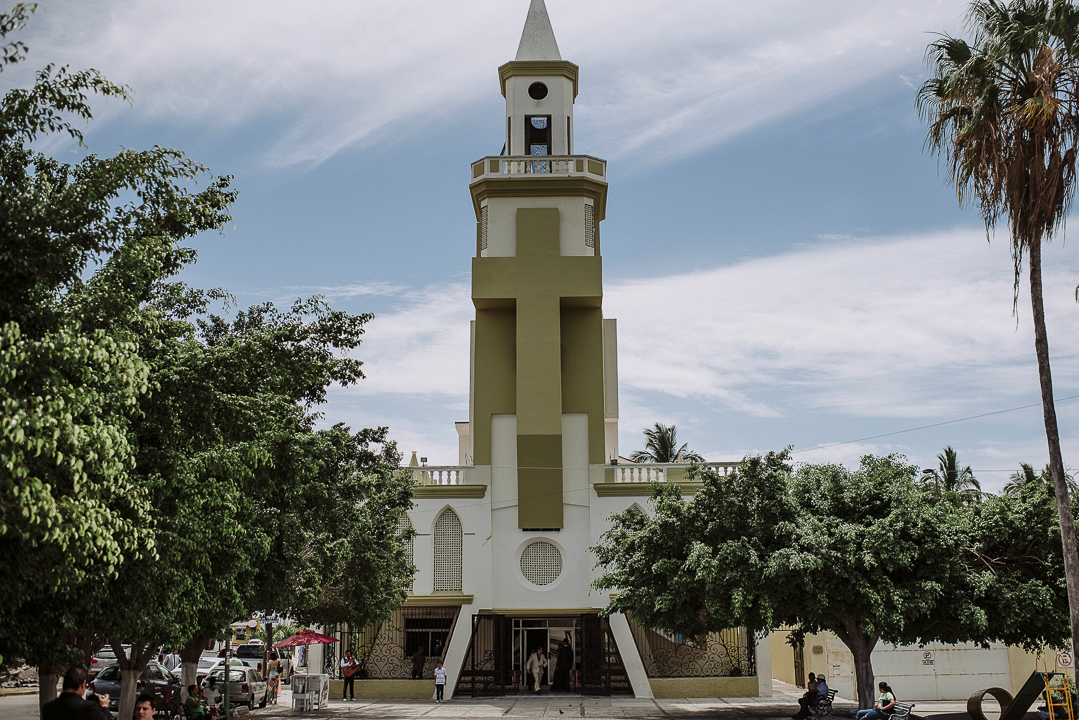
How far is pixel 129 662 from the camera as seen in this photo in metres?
18.0

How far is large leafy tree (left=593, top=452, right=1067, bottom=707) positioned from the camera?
65.5ft

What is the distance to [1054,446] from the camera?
53.1 feet

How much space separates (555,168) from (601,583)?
15.4m

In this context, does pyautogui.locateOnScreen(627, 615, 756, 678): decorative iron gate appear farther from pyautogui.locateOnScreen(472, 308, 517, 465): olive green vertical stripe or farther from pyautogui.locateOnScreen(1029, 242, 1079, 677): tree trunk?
pyautogui.locateOnScreen(1029, 242, 1079, 677): tree trunk

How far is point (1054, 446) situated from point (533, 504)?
57.5 feet

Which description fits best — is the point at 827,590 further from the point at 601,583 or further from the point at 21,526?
the point at 21,526

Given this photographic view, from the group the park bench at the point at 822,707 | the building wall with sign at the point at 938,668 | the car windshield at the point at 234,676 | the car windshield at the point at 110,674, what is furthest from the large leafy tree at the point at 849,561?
the car windshield at the point at 110,674

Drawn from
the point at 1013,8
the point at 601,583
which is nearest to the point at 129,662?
the point at 601,583

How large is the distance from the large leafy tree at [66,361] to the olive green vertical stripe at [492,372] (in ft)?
65.4

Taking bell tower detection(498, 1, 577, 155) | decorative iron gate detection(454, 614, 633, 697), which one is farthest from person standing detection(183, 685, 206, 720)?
bell tower detection(498, 1, 577, 155)

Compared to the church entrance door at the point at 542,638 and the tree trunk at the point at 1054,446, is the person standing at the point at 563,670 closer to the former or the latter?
the church entrance door at the point at 542,638

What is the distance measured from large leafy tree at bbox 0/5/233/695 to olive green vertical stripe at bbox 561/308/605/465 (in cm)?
2051

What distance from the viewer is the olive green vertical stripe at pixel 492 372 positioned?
3209 centimetres

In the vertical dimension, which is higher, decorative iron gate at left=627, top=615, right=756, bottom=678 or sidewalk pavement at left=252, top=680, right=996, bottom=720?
decorative iron gate at left=627, top=615, right=756, bottom=678
